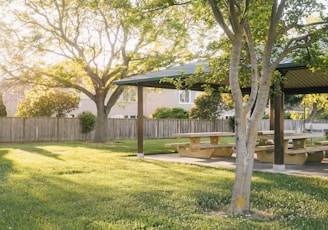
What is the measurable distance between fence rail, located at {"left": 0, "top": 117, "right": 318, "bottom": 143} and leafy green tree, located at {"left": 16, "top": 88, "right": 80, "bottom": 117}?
2.06m

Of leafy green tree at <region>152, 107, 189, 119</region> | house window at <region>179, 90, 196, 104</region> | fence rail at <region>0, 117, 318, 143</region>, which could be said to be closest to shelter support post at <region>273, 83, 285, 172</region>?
fence rail at <region>0, 117, 318, 143</region>

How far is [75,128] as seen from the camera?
26.8 meters

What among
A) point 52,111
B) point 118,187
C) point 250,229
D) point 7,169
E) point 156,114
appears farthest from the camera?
point 156,114

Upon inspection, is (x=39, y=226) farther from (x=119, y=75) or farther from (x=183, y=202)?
(x=119, y=75)

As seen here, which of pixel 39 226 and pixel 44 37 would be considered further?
pixel 44 37

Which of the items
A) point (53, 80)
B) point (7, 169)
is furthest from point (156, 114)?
point (7, 169)

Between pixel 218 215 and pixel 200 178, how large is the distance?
343cm

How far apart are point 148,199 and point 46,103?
21935mm

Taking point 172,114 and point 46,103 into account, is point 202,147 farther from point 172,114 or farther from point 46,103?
point 172,114

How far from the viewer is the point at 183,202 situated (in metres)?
6.88

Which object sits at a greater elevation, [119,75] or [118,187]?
[119,75]

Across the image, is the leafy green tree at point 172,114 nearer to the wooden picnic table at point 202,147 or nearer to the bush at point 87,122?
the bush at point 87,122

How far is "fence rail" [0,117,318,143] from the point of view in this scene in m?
24.5

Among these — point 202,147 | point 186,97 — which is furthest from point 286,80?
point 186,97
